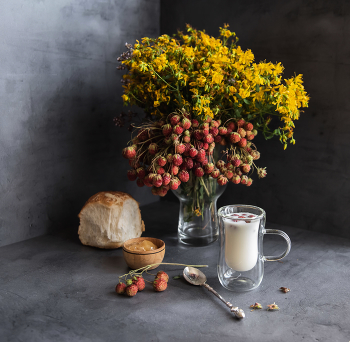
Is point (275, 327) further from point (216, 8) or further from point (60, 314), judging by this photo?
point (216, 8)

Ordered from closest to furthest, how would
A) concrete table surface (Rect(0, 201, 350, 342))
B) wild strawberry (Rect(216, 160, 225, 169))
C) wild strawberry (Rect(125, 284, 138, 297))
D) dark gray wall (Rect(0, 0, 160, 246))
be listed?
1. concrete table surface (Rect(0, 201, 350, 342))
2. wild strawberry (Rect(125, 284, 138, 297))
3. wild strawberry (Rect(216, 160, 225, 169))
4. dark gray wall (Rect(0, 0, 160, 246))

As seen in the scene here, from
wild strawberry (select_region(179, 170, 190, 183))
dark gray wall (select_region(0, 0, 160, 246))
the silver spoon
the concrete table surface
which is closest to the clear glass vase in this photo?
the concrete table surface

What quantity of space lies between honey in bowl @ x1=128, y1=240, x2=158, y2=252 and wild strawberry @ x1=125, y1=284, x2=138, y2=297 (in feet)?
0.54

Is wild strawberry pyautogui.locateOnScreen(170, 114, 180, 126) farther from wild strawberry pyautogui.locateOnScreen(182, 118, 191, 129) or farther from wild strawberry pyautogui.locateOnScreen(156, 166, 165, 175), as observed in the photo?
wild strawberry pyautogui.locateOnScreen(156, 166, 165, 175)

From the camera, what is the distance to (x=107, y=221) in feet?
4.17

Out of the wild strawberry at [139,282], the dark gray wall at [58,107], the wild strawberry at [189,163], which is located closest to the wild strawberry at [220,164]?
the wild strawberry at [189,163]

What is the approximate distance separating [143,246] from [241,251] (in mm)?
308

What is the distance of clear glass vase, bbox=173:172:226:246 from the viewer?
4.22 feet

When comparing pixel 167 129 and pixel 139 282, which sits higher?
pixel 167 129

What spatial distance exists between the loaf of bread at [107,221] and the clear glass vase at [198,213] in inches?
7.2

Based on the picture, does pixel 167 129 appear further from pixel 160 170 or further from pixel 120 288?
pixel 120 288

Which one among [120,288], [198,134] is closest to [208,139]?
[198,134]

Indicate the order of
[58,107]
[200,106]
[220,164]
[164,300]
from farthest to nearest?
[58,107] < [220,164] < [200,106] < [164,300]

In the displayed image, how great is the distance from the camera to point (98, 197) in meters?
1.31
